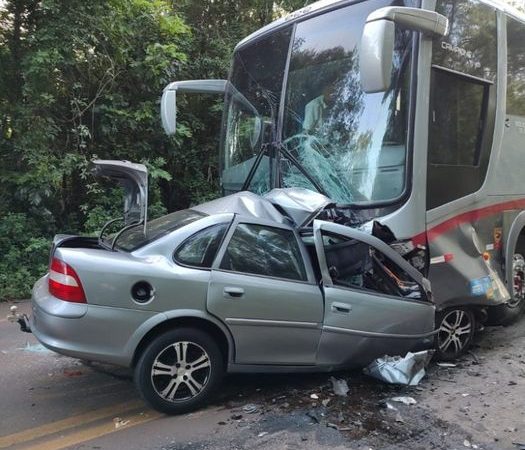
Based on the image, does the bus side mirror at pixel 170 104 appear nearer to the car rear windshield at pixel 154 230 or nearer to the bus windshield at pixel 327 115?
the bus windshield at pixel 327 115

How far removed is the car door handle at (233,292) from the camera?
390 centimetres

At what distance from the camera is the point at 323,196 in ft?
15.4

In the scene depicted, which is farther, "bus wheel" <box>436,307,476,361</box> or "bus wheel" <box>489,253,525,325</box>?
"bus wheel" <box>489,253,525,325</box>

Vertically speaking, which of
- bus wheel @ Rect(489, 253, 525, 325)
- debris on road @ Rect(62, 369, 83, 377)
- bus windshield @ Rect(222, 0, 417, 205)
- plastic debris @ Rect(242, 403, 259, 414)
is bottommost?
debris on road @ Rect(62, 369, 83, 377)

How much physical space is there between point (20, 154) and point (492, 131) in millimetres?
7097

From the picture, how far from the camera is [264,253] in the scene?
420 centimetres

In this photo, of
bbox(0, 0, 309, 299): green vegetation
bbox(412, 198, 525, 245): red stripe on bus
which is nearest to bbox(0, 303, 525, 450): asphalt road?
bbox(412, 198, 525, 245): red stripe on bus

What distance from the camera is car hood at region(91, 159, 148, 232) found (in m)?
4.22

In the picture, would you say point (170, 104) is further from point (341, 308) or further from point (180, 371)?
point (180, 371)

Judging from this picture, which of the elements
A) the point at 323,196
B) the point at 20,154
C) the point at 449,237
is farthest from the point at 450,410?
the point at 20,154

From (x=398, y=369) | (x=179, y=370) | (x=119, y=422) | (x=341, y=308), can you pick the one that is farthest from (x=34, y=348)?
(x=398, y=369)

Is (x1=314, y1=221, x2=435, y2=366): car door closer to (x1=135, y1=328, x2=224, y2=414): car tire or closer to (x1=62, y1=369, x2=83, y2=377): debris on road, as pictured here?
(x1=135, y1=328, x2=224, y2=414): car tire

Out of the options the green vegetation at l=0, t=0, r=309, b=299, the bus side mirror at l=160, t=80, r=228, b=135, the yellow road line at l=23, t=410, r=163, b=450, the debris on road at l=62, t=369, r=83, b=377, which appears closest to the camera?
the yellow road line at l=23, t=410, r=163, b=450

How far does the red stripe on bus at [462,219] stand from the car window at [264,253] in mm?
1084
